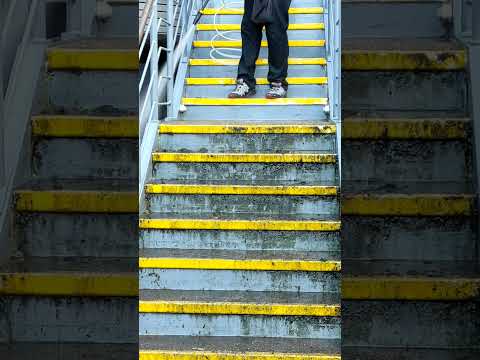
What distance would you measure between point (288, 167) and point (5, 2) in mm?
1434

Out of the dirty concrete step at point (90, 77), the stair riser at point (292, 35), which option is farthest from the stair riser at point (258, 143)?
the dirty concrete step at point (90, 77)

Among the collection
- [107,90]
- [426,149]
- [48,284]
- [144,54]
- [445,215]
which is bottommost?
[48,284]

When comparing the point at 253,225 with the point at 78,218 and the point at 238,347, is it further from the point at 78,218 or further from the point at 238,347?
the point at 78,218

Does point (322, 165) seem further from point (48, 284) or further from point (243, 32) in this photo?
point (48, 284)

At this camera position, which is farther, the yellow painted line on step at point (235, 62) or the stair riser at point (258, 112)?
the yellow painted line on step at point (235, 62)

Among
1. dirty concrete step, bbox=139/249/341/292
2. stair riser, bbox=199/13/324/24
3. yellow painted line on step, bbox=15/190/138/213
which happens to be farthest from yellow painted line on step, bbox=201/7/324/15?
yellow painted line on step, bbox=15/190/138/213

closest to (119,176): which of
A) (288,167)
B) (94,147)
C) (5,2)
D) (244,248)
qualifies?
(94,147)

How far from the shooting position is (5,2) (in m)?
1.49

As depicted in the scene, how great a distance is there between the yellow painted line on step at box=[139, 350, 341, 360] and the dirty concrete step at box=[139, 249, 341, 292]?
0.31 m

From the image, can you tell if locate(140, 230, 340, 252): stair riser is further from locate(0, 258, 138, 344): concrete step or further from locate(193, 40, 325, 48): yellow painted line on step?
locate(193, 40, 325, 48): yellow painted line on step

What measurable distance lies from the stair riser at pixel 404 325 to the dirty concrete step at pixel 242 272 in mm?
921

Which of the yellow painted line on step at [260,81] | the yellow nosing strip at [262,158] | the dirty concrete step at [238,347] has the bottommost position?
the dirty concrete step at [238,347]

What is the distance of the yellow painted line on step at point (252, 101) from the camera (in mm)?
3373

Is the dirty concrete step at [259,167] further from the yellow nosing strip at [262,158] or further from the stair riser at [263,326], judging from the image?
the stair riser at [263,326]
